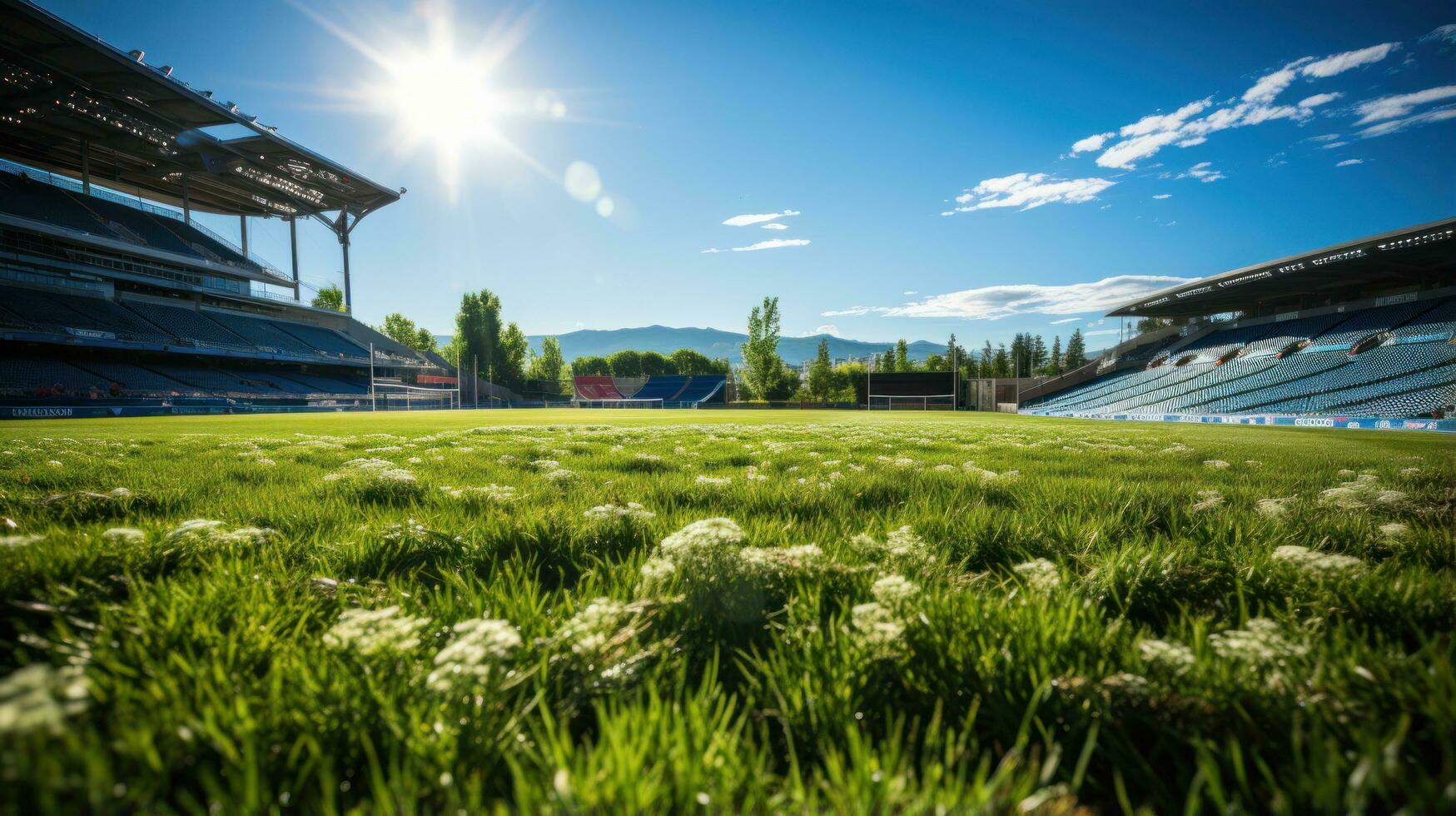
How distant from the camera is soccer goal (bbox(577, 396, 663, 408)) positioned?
6331cm

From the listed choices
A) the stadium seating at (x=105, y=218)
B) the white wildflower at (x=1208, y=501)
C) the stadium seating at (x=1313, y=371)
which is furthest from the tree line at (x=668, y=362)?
the white wildflower at (x=1208, y=501)

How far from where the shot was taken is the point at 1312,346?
111ft

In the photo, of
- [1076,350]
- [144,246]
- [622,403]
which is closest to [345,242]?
[144,246]

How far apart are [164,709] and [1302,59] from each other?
41928mm

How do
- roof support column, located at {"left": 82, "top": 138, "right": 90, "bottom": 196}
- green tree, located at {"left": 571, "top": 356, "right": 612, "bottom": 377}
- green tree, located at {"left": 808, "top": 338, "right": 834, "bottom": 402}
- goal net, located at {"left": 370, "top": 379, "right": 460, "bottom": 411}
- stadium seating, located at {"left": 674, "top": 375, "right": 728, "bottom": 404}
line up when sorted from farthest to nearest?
green tree, located at {"left": 571, "top": 356, "right": 612, "bottom": 377}
green tree, located at {"left": 808, "top": 338, "right": 834, "bottom": 402}
stadium seating, located at {"left": 674, "top": 375, "right": 728, "bottom": 404}
goal net, located at {"left": 370, "top": 379, "right": 460, "bottom": 411}
roof support column, located at {"left": 82, "top": 138, "right": 90, "bottom": 196}

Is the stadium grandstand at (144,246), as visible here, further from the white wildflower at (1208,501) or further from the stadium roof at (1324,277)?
the stadium roof at (1324,277)

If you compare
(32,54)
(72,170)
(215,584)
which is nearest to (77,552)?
(215,584)

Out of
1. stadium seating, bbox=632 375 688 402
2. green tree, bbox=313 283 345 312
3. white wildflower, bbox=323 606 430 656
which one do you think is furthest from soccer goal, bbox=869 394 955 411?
green tree, bbox=313 283 345 312

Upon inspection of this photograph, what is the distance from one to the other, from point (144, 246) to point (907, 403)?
193ft

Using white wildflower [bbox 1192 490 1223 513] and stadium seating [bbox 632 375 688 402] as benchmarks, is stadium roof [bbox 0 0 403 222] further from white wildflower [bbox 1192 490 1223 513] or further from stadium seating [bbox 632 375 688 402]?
white wildflower [bbox 1192 490 1223 513]

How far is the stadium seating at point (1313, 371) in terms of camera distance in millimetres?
26844

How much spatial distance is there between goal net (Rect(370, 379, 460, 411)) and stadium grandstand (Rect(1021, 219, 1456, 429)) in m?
53.5

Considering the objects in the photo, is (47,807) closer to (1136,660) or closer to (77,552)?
(77,552)

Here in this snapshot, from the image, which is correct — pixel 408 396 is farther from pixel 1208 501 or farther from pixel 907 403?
pixel 1208 501
